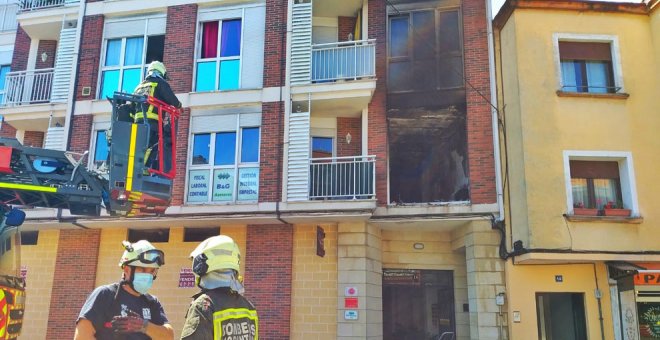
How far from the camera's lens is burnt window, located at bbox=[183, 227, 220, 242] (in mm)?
13672

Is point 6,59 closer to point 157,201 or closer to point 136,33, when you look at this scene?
point 136,33

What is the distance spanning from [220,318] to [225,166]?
34.3ft

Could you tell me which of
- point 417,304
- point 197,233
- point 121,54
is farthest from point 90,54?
point 417,304

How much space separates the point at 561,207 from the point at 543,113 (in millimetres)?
2135

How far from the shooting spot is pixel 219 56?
558 inches

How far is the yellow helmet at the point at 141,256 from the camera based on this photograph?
177 inches

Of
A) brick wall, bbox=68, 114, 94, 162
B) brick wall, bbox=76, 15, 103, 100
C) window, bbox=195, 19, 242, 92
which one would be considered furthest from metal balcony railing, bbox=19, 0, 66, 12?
window, bbox=195, 19, 242, 92

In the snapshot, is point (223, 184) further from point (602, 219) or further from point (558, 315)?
point (602, 219)

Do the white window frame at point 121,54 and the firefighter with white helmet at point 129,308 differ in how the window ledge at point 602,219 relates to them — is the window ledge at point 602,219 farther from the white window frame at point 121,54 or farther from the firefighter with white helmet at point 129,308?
the white window frame at point 121,54

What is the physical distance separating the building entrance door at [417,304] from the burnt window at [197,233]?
450 cm

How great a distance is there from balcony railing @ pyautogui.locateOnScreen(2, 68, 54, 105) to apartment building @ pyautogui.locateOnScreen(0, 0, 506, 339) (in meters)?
0.43

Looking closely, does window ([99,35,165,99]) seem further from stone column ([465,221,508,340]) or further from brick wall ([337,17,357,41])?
stone column ([465,221,508,340])

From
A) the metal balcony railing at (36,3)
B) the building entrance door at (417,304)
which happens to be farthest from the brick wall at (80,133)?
the building entrance door at (417,304)

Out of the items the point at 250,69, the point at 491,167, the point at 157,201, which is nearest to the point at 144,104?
the point at 157,201
